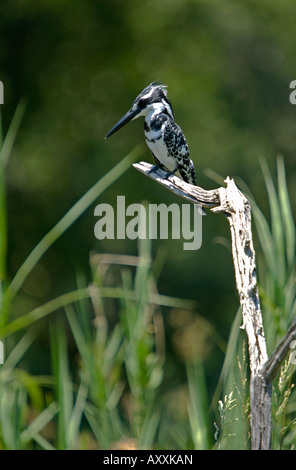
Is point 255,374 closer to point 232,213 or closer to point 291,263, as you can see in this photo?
point 232,213

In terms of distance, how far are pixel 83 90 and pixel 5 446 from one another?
Result: 20.6 ft

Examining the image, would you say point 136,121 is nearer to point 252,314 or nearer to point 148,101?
point 148,101

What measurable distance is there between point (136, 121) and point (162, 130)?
453 centimetres

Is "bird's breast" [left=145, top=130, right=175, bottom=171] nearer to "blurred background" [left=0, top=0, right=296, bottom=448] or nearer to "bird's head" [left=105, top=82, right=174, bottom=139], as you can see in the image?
"bird's head" [left=105, top=82, right=174, bottom=139]

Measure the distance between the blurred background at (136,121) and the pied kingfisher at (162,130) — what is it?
422cm

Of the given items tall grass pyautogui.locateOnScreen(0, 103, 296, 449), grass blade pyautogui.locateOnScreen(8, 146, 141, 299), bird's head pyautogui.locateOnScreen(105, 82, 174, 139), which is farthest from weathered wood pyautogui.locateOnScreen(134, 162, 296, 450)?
bird's head pyautogui.locateOnScreen(105, 82, 174, 139)

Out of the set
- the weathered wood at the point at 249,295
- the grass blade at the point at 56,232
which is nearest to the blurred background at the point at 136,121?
the grass blade at the point at 56,232

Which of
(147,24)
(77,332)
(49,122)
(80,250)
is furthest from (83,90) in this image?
(77,332)

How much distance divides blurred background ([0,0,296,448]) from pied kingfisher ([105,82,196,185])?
4.22 metres

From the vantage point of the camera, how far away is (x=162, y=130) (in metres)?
2.68

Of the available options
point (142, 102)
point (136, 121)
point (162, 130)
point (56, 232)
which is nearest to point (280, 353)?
point (56, 232)

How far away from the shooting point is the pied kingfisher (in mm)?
2500

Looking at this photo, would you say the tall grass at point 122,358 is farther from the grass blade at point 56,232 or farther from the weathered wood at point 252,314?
the weathered wood at point 252,314

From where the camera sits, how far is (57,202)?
292 inches
